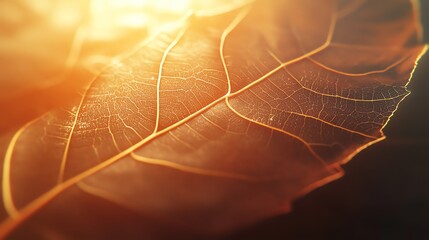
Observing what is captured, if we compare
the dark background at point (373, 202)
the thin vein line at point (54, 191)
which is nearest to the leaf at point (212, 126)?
the thin vein line at point (54, 191)

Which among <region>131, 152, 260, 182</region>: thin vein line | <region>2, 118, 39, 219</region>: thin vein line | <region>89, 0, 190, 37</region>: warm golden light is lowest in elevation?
<region>2, 118, 39, 219</region>: thin vein line

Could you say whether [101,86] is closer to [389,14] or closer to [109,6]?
[109,6]

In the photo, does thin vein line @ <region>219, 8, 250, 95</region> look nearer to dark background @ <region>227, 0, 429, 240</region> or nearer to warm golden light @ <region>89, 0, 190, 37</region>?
warm golden light @ <region>89, 0, 190, 37</region>

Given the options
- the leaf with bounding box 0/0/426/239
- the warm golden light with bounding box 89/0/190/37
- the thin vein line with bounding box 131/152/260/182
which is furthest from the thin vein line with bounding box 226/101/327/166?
the warm golden light with bounding box 89/0/190/37

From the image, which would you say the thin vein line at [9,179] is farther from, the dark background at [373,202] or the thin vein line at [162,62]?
the dark background at [373,202]

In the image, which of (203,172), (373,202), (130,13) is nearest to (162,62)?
(130,13)
